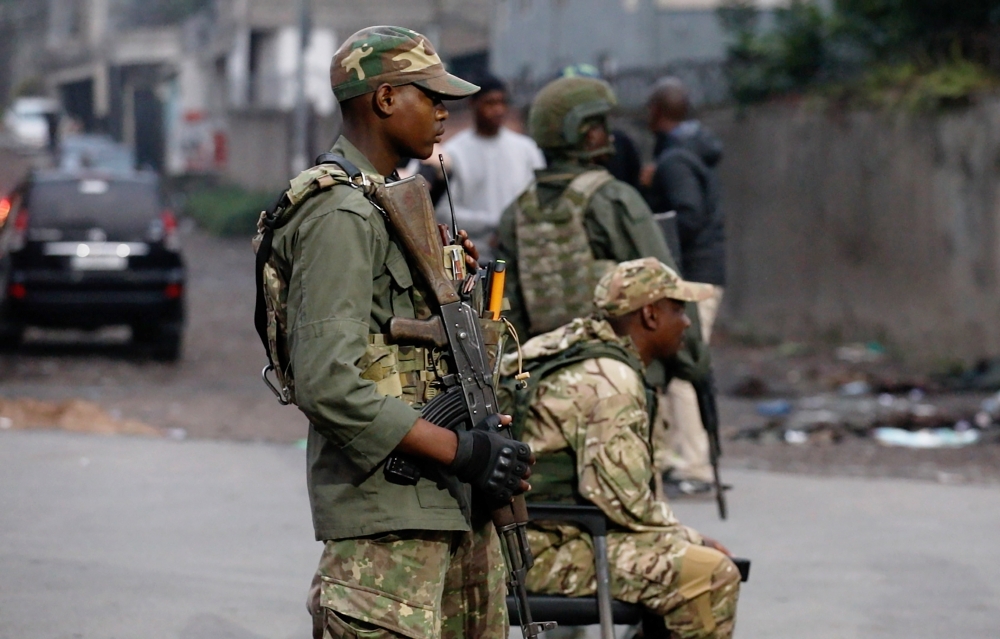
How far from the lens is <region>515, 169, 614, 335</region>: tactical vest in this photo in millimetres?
5656

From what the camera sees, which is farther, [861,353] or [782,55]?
[782,55]

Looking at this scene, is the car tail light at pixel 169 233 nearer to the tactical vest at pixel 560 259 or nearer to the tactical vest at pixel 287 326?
the tactical vest at pixel 560 259

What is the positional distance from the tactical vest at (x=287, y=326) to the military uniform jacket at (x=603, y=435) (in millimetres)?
818

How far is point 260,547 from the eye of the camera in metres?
5.92

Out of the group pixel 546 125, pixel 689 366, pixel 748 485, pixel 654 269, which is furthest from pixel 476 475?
pixel 748 485

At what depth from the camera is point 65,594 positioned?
5141 millimetres

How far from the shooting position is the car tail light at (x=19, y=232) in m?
11.7

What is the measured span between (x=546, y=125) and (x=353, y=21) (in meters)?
37.7

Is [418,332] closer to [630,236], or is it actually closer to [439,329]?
[439,329]

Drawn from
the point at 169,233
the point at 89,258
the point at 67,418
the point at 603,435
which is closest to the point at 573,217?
the point at 603,435

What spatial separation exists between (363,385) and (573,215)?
9.44ft

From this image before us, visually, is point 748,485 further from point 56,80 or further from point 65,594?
point 56,80

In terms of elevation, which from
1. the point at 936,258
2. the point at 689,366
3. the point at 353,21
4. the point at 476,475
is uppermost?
the point at 476,475

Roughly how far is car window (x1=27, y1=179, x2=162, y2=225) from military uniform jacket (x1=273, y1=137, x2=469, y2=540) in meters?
9.46
